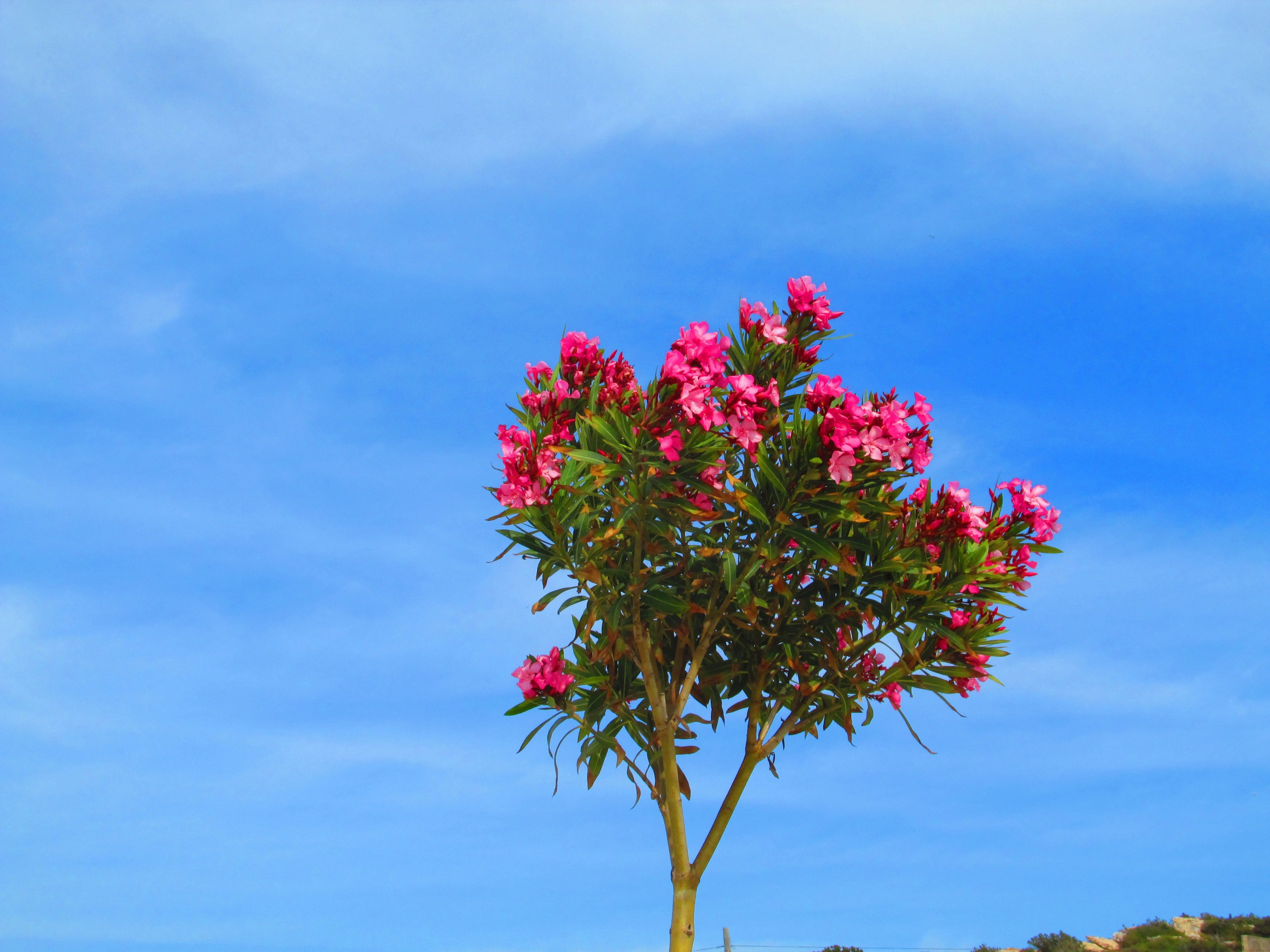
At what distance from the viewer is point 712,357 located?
493 cm

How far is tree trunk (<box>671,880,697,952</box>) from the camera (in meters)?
5.66

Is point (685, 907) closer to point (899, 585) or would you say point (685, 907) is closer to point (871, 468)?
point (899, 585)

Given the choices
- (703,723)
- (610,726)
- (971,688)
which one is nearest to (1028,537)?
(971,688)

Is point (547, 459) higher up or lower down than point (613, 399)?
lower down

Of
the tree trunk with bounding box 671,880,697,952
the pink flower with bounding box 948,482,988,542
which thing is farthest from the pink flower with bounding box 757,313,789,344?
the tree trunk with bounding box 671,880,697,952

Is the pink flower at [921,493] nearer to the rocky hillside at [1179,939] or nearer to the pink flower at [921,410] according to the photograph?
the pink flower at [921,410]

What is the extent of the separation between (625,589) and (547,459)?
90cm

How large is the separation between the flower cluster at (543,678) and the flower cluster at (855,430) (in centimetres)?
189

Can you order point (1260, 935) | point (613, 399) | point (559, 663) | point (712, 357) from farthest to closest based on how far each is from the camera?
point (1260, 935)
point (559, 663)
point (613, 399)
point (712, 357)

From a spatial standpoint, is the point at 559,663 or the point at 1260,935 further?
the point at 1260,935

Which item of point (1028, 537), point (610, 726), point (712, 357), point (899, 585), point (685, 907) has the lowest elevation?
point (685, 907)

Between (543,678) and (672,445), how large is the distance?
66.6 inches

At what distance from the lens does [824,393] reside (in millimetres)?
5199

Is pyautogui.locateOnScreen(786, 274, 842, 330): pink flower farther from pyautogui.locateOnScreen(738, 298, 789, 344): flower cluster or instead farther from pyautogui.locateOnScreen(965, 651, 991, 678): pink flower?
pyautogui.locateOnScreen(965, 651, 991, 678): pink flower
